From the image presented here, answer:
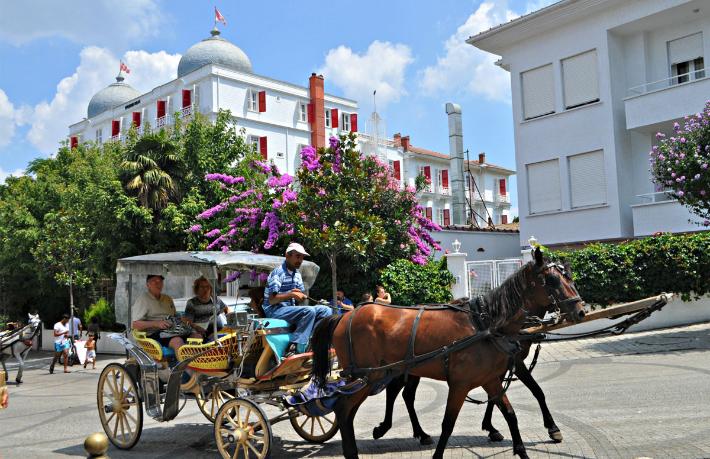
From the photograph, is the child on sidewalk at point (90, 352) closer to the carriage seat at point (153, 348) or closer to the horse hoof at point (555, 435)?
the carriage seat at point (153, 348)

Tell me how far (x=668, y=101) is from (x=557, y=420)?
48.3 feet

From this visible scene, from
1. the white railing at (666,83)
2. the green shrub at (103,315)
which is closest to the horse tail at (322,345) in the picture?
the white railing at (666,83)

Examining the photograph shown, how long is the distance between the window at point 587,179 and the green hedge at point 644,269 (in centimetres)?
445

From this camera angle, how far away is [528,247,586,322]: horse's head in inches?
251

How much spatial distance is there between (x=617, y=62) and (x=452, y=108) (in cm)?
1214

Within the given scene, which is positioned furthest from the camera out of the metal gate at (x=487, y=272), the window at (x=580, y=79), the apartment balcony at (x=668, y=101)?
the window at (x=580, y=79)

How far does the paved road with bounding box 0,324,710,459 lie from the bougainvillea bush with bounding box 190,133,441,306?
14.5 feet

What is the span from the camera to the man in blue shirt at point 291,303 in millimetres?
7516

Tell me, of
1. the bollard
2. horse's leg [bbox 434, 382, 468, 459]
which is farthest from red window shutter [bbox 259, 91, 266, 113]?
the bollard

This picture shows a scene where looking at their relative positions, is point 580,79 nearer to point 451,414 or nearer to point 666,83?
point 666,83

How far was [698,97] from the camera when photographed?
63.1ft

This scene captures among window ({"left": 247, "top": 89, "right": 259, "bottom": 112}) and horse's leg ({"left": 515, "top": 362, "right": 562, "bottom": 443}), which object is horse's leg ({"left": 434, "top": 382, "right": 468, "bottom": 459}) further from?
window ({"left": 247, "top": 89, "right": 259, "bottom": 112})

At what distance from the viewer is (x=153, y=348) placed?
328 inches

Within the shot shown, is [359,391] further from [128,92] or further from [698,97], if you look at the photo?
[128,92]
